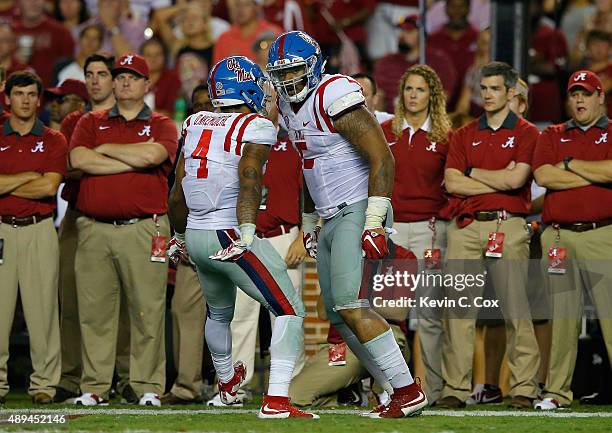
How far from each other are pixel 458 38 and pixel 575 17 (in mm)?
1348

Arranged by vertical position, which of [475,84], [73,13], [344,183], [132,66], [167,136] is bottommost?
[344,183]

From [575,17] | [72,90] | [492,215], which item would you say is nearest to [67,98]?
[72,90]

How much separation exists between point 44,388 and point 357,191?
3232 millimetres

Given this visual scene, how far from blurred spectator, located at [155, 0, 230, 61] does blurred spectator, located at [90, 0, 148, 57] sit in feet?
0.84

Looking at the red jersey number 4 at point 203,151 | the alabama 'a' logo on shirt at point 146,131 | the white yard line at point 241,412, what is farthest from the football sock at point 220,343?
the alabama 'a' logo on shirt at point 146,131

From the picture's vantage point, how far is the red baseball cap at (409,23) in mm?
12516

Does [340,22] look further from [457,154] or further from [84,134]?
[84,134]

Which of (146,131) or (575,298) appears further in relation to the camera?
(146,131)

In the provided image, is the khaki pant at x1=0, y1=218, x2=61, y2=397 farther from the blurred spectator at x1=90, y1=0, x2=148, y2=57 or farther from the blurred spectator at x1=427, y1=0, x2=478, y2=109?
the blurred spectator at x1=427, y1=0, x2=478, y2=109

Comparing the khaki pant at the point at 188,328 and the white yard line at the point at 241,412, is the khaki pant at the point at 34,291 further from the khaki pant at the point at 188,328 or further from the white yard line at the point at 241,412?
the khaki pant at the point at 188,328

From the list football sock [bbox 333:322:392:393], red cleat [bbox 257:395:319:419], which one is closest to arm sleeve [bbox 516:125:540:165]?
football sock [bbox 333:322:392:393]

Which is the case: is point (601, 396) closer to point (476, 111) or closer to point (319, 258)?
point (319, 258)

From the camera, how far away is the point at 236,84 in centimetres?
782

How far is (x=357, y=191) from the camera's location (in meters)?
7.65
